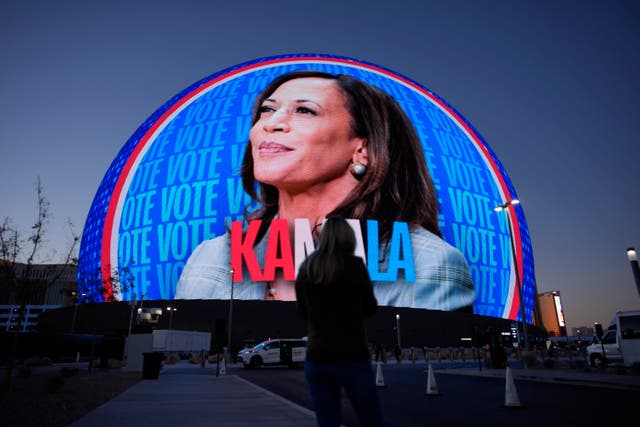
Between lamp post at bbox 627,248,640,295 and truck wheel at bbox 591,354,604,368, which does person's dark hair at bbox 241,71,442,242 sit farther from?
lamp post at bbox 627,248,640,295

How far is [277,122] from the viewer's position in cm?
3591

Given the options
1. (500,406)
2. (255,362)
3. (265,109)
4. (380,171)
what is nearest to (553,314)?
(380,171)

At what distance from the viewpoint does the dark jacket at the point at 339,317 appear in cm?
311

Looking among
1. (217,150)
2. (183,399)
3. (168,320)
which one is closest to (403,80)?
(217,150)

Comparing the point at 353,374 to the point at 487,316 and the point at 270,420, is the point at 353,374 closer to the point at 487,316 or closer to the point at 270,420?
the point at 270,420

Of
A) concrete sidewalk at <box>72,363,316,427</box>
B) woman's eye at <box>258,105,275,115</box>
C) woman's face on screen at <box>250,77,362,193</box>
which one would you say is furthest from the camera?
woman's eye at <box>258,105,275,115</box>

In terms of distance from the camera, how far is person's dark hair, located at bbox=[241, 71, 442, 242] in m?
35.1

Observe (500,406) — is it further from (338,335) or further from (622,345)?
(622,345)

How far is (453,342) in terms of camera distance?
1658 inches

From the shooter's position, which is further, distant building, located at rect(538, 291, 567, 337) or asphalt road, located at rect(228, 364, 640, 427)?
distant building, located at rect(538, 291, 567, 337)

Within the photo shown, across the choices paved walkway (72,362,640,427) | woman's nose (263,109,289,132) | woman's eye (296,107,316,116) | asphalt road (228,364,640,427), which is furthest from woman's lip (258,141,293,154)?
paved walkway (72,362,640,427)

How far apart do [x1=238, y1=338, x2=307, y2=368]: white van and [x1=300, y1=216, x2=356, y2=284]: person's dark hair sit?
86.2 feet

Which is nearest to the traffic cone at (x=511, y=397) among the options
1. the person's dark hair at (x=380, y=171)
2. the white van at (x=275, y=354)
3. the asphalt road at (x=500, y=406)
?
the asphalt road at (x=500, y=406)

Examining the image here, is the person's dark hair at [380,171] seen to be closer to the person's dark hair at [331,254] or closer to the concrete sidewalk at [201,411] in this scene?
the concrete sidewalk at [201,411]
